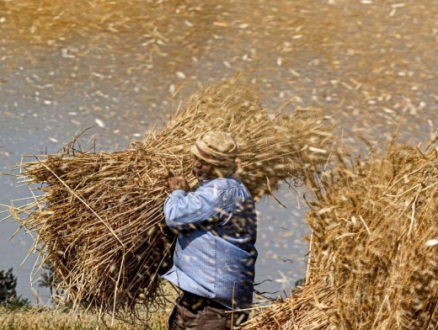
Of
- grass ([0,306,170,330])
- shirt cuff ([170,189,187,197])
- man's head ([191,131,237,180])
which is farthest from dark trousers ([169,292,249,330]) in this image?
grass ([0,306,170,330])

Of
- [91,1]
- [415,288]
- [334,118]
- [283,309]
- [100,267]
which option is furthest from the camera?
[91,1]

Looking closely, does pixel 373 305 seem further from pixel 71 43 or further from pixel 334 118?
pixel 71 43

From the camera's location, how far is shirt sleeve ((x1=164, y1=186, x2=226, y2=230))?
5.34m

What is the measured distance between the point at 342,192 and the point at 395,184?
0.25 meters

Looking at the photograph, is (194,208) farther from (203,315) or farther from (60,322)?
(60,322)

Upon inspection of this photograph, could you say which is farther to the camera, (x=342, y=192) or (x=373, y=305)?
(x=342, y=192)

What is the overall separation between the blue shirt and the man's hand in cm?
14

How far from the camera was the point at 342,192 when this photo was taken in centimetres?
460

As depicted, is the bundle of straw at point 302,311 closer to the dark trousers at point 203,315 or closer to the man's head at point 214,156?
the dark trousers at point 203,315

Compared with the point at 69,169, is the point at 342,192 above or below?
above

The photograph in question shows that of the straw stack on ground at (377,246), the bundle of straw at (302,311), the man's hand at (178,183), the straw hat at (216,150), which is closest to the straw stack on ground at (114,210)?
the man's hand at (178,183)

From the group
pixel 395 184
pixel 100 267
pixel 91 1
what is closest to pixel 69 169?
pixel 100 267

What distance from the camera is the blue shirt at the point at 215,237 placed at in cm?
537

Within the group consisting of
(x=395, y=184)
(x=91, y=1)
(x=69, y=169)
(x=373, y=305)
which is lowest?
(x=91, y=1)
